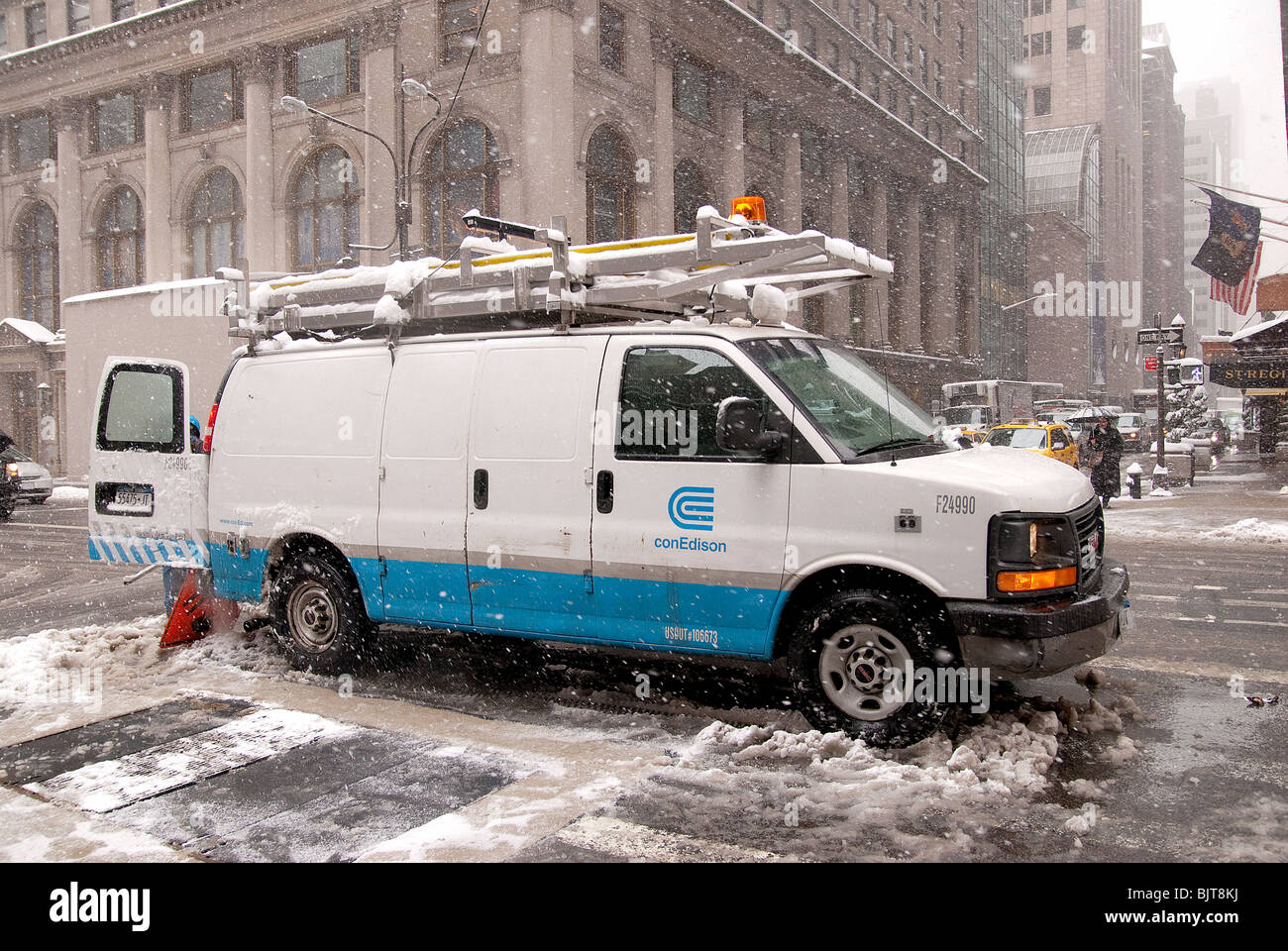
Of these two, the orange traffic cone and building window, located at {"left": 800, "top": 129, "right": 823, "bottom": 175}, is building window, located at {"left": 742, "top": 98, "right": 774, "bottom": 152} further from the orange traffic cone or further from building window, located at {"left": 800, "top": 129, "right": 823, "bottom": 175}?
the orange traffic cone

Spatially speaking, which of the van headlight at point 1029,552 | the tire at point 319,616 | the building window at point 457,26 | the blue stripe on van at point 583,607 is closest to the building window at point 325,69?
the building window at point 457,26

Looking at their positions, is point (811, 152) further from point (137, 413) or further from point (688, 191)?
point (137, 413)

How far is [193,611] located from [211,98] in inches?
1209

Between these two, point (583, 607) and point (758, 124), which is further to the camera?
point (758, 124)

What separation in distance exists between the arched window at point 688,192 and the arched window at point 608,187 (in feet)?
8.82

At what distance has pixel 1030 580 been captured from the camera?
4766 millimetres

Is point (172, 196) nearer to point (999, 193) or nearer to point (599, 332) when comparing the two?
point (599, 332)

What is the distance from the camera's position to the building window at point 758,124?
3597cm

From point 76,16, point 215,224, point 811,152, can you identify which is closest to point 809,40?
point 811,152

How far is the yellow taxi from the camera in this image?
23.6 meters

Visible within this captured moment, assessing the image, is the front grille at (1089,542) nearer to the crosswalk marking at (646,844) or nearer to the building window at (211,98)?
the crosswalk marking at (646,844)

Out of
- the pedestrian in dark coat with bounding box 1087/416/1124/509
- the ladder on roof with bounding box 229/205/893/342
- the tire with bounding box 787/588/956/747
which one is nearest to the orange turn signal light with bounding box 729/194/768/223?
the ladder on roof with bounding box 229/205/893/342

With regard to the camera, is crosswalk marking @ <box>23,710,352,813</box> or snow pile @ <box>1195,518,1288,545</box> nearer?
crosswalk marking @ <box>23,710,352,813</box>

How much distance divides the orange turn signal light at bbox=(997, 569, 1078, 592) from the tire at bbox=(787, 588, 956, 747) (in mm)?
367
